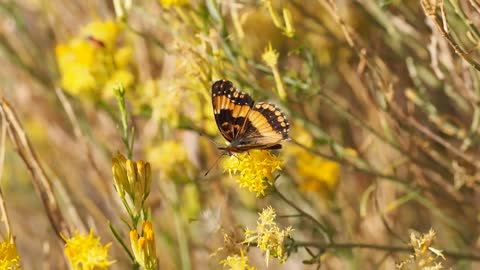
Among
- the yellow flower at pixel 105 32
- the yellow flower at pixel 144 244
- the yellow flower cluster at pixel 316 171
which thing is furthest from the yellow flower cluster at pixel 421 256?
the yellow flower at pixel 105 32

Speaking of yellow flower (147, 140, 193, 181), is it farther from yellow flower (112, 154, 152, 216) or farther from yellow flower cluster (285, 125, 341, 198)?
yellow flower (112, 154, 152, 216)

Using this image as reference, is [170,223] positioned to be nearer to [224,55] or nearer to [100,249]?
[224,55]

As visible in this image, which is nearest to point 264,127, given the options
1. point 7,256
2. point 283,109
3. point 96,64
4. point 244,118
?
point 244,118

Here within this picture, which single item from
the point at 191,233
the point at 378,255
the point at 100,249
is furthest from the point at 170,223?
the point at 100,249

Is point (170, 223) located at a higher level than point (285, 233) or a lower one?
higher

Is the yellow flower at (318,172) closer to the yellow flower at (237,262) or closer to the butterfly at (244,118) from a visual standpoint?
the butterfly at (244,118)

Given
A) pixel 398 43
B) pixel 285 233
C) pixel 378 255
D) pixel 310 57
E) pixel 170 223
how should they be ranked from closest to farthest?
pixel 285 233 < pixel 310 57 < pixel 398 43 < pixel 378 255 < pixel 170 223

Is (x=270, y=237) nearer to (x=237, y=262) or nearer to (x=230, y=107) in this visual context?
(x=237, y=262)
